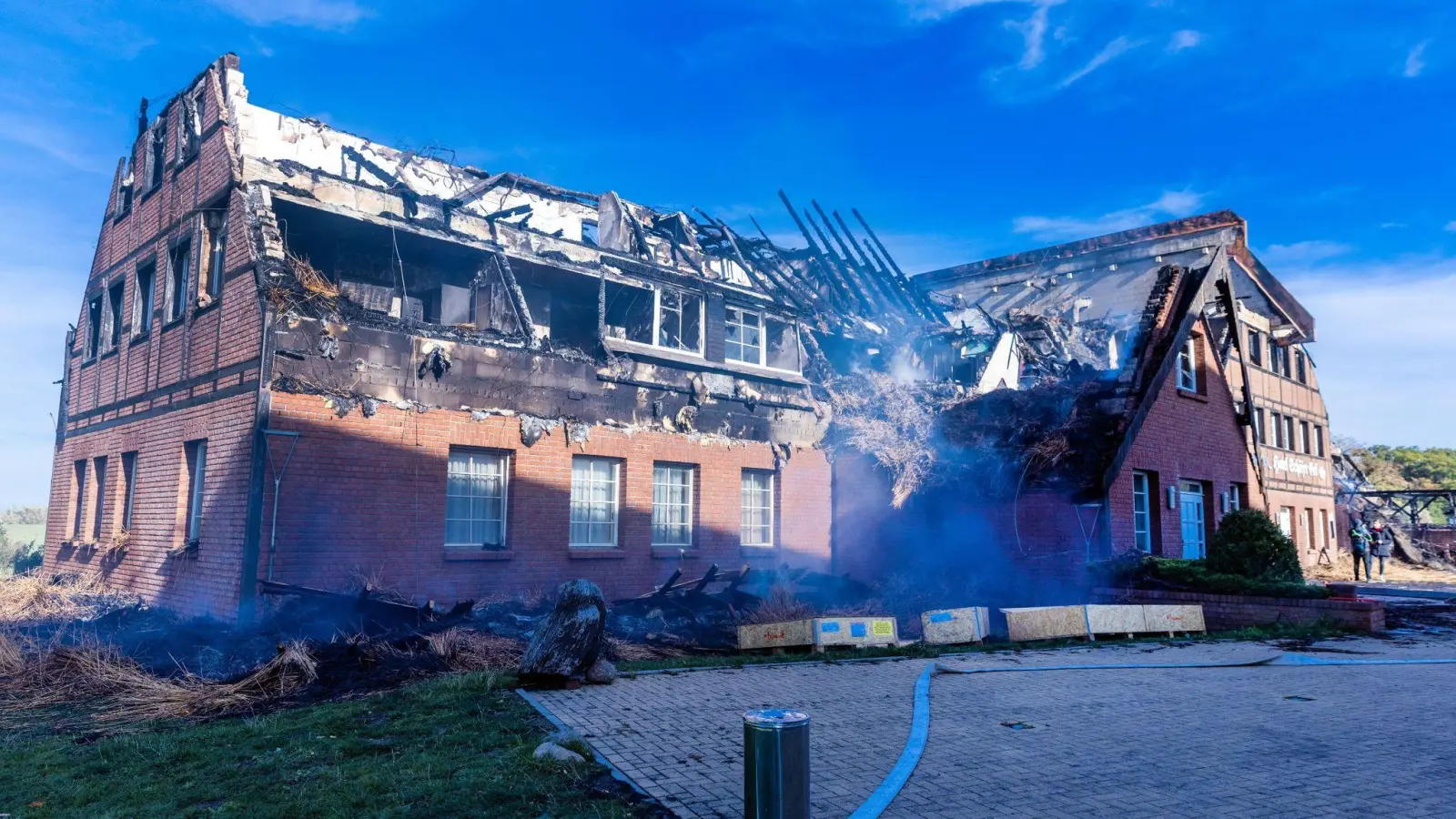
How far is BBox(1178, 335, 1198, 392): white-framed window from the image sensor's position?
1845cm

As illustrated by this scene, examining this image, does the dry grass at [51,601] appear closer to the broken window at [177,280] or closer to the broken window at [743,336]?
the broken window at [177,280]

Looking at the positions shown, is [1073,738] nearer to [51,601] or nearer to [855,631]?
[855,631]

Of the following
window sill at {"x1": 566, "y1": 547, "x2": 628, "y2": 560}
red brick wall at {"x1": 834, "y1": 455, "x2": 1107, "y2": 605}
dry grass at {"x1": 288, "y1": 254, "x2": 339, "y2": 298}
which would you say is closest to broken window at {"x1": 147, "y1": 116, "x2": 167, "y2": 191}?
dry grass at {"x1": 288, "y1": 254, "x2": 339, "y2": 298}

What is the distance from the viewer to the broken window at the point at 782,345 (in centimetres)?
1914

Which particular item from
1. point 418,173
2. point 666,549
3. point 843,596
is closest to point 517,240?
point 418,173

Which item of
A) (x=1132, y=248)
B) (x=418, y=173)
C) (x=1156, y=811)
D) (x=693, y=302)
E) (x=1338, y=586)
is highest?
(x=1132, y=248)

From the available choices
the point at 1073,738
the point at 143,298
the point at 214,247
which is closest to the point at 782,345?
the point at 214,247

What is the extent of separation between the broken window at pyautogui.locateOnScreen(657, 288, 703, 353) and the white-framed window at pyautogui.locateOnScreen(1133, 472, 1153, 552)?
27.8 feet

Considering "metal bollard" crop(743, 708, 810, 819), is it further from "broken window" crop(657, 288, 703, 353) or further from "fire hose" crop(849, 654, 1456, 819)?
"broken window" crop(657, 288, 703, 353)

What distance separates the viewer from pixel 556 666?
7.58 m

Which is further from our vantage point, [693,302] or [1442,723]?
[693,302]

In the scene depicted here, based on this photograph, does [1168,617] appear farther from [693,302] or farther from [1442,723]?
[693,302]

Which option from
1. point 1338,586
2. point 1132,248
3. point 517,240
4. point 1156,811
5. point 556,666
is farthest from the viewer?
point 1132,248

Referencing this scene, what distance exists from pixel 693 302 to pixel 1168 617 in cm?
976
